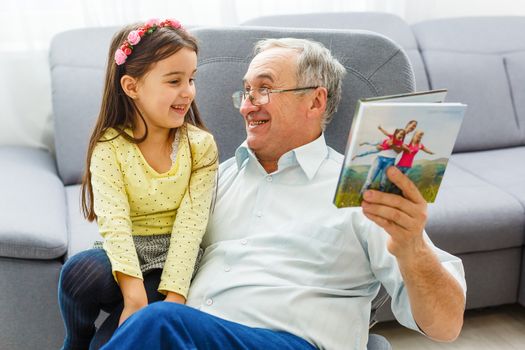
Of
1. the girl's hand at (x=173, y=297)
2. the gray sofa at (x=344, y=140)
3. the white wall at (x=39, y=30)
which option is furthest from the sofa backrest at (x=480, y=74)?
the girl's hand at (x=173, y=297)

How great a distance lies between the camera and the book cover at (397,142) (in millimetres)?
1164

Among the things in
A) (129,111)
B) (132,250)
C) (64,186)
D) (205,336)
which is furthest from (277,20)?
(205,336)

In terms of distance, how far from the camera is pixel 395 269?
1473mm

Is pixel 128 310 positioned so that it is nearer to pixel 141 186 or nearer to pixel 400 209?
pixel 141 186

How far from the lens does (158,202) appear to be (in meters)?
1.59

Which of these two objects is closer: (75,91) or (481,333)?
(481,333)

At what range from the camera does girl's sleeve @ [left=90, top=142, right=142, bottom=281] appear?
1.50 meters

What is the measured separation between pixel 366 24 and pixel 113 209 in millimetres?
1781

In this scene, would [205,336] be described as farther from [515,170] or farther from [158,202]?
[515,170]

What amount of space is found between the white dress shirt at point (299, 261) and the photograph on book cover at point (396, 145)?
0.28 m

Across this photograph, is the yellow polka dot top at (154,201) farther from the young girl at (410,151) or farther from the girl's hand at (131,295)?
the young girl at (410,151)

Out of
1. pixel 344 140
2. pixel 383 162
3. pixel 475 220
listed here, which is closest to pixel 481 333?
pixel 475 220

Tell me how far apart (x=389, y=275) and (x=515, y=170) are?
144 cm

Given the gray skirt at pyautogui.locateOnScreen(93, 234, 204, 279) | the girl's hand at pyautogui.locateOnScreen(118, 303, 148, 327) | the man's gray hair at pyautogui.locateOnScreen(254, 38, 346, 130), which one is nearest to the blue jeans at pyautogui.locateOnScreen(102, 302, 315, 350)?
the girl's hand at pyautogui.locateOnScreen(118, 303, 148, 327)
